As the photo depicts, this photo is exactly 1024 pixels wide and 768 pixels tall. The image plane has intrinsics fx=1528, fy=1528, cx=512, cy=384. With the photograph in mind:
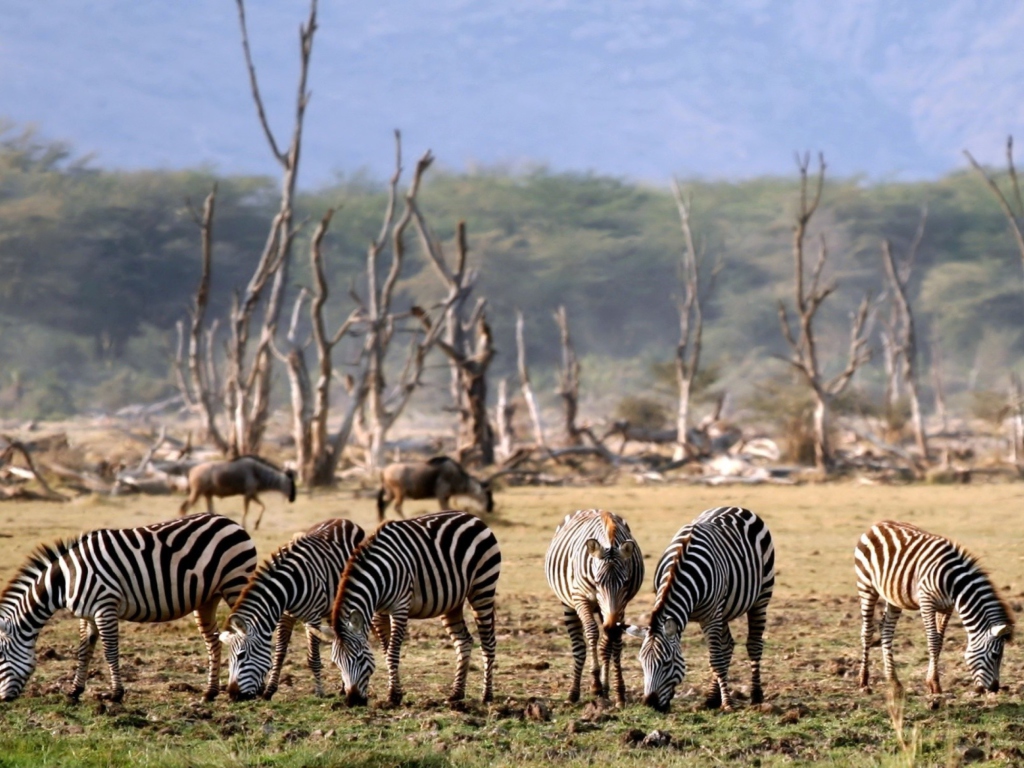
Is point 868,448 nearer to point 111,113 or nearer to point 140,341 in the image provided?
point 140,341

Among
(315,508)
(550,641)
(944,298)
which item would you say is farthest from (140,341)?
(550,641)

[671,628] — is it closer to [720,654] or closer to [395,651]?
[720,654]

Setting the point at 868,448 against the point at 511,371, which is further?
the point at 511,371

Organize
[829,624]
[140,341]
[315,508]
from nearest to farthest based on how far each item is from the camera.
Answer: [829,624] → [315,508] → [140,341]

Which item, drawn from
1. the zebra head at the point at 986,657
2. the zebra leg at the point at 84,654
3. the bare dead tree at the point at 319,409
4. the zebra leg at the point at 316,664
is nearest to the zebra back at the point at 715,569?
the zebra head at the point at 986,657

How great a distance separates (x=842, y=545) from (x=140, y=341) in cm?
4316

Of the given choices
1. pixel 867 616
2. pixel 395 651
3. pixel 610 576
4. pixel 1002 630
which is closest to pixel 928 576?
pixel 1002 630

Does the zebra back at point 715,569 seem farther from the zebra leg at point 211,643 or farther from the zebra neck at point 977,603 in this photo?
the zebra leg at point 211,643

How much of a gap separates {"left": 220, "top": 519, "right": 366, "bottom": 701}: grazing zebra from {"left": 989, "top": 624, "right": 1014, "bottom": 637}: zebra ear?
382 cm

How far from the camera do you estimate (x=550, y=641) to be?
11.5m

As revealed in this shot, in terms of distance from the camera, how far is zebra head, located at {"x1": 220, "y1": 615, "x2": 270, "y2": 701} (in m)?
8.46

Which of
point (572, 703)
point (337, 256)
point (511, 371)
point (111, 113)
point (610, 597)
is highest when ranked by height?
point (111, 113)

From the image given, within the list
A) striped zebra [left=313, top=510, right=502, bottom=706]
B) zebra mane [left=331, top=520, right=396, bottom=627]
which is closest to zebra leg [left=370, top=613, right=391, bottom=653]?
striped zebra [left=313, top=510, right=502, bottom=706]

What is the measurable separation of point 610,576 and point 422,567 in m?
1.13
